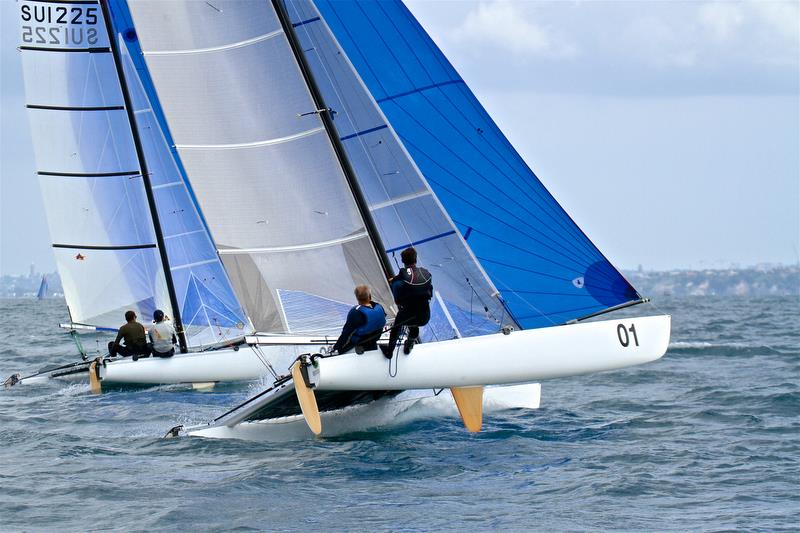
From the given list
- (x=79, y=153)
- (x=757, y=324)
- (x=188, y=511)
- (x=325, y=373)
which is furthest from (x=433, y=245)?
(x=757, y=324)

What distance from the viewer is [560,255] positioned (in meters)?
11.1

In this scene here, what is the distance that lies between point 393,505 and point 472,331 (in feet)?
9.96

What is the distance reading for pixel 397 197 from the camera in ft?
37.5

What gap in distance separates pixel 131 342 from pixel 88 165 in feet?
11.8

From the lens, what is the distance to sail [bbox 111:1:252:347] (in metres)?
17.9

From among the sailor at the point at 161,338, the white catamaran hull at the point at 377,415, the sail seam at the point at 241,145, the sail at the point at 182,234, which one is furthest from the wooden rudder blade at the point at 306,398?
the sail at the point at 182,234

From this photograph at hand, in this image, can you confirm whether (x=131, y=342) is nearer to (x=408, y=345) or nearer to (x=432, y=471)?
(x=408, y=345)

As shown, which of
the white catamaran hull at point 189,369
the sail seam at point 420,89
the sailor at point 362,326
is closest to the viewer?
the sailor at point 362,326

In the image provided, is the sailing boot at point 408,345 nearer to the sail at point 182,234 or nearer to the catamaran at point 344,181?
the catamaran at point 344,181

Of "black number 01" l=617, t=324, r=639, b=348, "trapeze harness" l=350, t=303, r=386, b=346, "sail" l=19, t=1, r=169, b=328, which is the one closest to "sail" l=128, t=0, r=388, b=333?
"trapeze harness" l=350, t=303, r=386, b=346

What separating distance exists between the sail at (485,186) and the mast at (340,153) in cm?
52

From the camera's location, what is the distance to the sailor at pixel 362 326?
1054 cm

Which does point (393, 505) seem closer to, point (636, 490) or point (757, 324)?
point (636, 490)

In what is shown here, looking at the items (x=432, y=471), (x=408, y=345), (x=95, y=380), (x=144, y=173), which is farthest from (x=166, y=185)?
(x=432, y=471)
